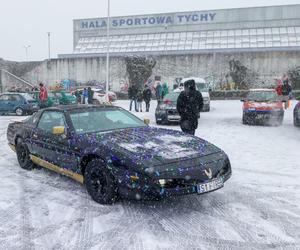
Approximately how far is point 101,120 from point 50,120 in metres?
1.02

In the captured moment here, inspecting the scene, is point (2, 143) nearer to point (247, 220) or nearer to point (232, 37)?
point (247, 220)

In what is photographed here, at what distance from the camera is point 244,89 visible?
101 feet

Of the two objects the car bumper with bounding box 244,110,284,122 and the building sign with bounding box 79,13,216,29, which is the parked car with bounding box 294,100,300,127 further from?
the building sign with bounding box 79,13,216,29

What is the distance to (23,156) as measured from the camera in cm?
734

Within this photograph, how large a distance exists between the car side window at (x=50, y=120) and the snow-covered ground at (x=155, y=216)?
0.91 m

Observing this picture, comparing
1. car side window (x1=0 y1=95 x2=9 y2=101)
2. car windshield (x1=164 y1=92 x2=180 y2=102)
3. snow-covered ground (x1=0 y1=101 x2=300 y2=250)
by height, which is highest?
car windshield (x1=164 y1=92 x2=180 y2=102)

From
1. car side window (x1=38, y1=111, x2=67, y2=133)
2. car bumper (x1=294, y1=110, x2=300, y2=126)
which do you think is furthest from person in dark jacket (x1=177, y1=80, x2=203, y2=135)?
car bumper (x1=294, y1=110, x2=300, y2=126)

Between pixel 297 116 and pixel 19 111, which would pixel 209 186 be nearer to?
pixel 297 116

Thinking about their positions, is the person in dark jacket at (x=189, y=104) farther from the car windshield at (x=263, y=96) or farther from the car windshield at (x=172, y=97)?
the car windshield at (x=263, y=96)

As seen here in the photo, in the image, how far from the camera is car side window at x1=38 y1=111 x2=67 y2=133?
623 centimetres

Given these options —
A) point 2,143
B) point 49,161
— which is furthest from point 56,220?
point 2,143

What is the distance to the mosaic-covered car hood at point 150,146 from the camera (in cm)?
475

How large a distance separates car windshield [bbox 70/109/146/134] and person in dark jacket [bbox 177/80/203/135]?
153 centimetres

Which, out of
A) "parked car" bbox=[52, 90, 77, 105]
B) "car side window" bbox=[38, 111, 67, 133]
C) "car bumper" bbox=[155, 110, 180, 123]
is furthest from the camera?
"parked car" bbox=[52, 90, 77, 105]
